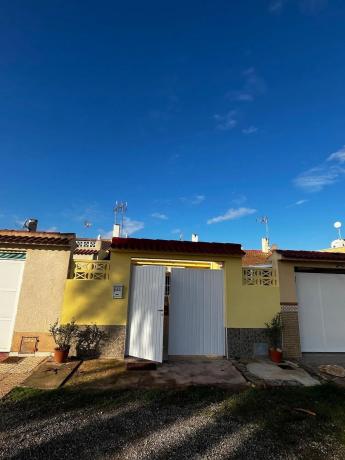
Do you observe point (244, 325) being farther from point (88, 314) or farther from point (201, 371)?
point (88, 314)

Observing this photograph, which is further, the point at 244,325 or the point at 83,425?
the point at 244,325

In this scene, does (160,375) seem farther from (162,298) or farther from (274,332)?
(274,332)

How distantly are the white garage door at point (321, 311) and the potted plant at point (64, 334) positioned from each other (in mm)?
6511

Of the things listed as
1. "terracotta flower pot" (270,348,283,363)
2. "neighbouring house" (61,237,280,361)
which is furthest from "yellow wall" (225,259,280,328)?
"terracotta flower pot" (270,348,283,363)

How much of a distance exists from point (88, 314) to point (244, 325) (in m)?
4.30

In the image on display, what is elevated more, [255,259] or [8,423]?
[255,259]

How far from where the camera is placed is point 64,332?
685 centimetres

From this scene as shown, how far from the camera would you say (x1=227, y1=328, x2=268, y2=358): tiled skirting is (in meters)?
7.59

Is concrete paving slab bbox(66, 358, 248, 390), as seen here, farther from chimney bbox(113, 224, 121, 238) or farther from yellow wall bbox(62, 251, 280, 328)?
chimney bbox(113, 224, 121, 238)

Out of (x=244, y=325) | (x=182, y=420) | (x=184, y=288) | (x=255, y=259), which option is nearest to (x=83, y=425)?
(x=182, y=420)

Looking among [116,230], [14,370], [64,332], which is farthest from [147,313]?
[116,230]

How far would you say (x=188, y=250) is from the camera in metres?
7.87

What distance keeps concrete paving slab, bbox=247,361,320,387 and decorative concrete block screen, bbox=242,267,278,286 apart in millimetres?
2157

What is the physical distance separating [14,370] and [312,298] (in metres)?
8.18
